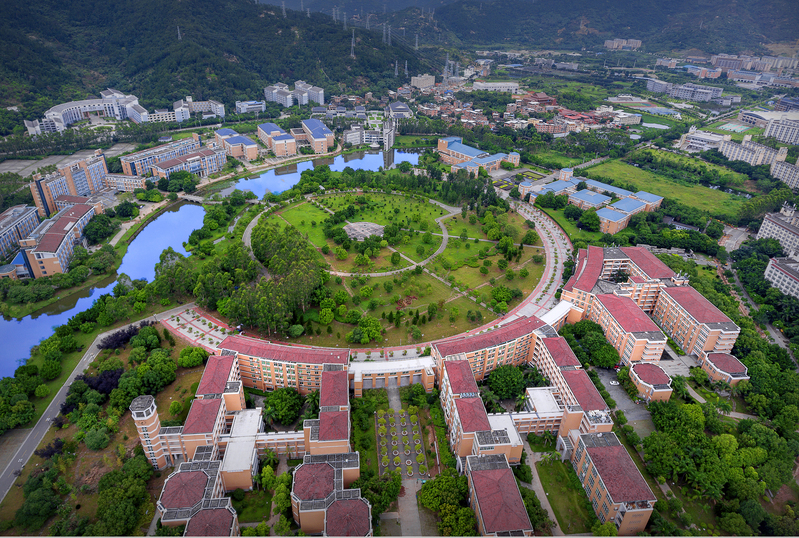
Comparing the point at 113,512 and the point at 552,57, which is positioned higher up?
the point at 552,57

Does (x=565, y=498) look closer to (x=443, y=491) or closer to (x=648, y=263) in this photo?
(x=443, y=491)

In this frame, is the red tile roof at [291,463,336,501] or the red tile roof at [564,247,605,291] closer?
the red tile roof at [291,463,336,501]

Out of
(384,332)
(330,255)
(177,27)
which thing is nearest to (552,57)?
(177,27)

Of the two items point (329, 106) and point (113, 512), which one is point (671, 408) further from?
point (329, 106)

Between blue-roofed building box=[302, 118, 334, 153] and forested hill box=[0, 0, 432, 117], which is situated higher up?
forested hill box=[0, 0, 432, 117]

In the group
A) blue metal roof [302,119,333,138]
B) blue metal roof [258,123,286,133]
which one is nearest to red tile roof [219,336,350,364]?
blue metal roof [302,119,333,138]

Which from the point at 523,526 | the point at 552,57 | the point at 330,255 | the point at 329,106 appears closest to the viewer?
the point at 523,526

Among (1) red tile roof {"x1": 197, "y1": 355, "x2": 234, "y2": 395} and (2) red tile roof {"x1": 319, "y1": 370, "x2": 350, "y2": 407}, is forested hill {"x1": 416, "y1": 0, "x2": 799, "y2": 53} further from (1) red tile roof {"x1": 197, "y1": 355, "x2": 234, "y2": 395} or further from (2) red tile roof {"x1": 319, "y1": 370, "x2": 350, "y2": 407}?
(1) red tile roof {"x1": 197, "y1": 355, "x2": 234, "y2": 395}
